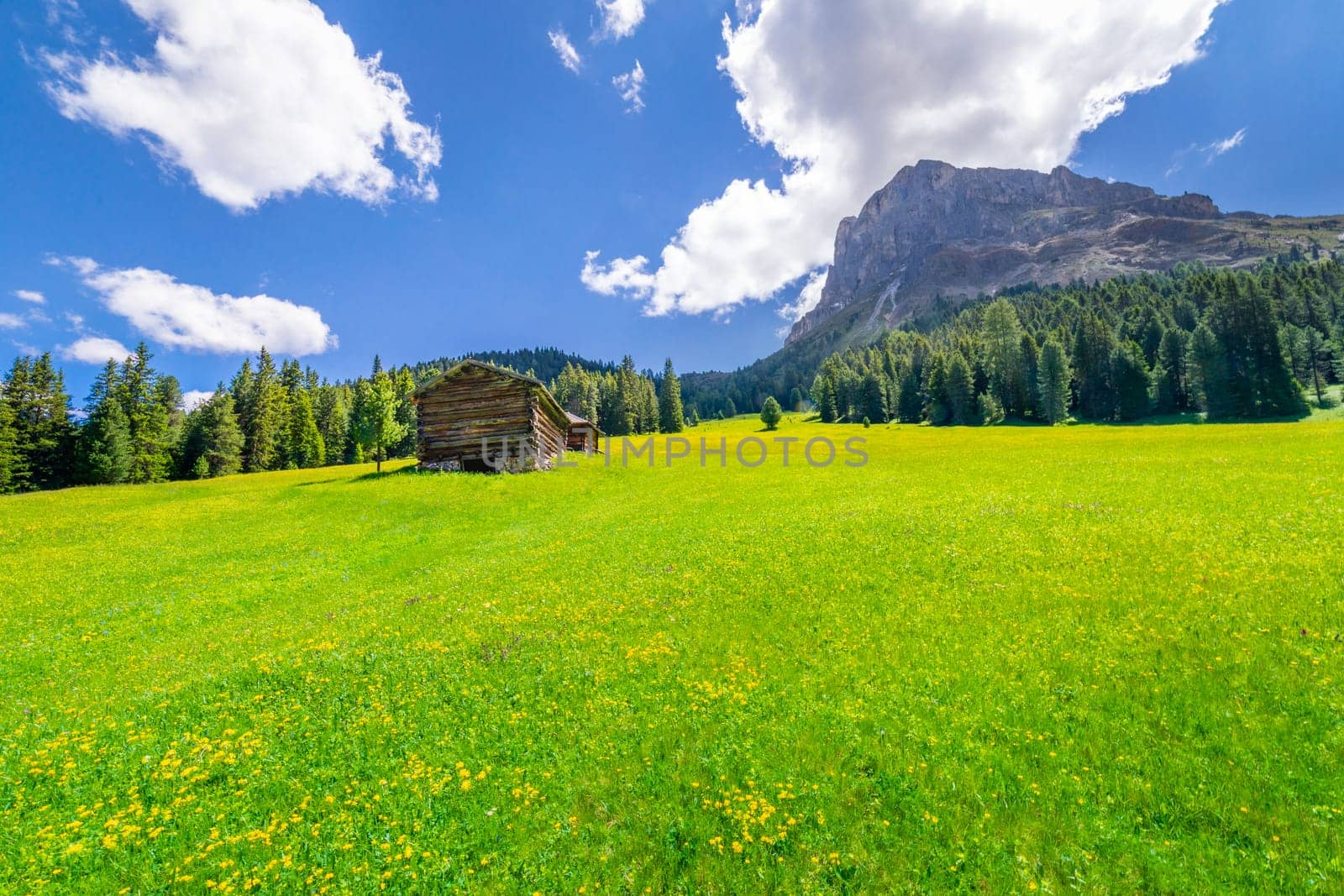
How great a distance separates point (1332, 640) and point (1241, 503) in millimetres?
12630

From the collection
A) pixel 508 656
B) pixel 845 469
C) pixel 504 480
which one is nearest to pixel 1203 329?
pixel 845 469

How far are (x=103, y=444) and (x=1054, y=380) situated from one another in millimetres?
138278

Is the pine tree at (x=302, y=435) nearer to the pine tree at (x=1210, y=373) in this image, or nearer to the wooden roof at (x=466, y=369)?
the wooden roof at (x=466, y=369)

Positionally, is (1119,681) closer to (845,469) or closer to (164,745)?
(164,745)

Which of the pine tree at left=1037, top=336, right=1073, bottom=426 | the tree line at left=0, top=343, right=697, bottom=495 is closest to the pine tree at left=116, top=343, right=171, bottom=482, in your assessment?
the tree line at left=0, top=343, right=697, bottom=495

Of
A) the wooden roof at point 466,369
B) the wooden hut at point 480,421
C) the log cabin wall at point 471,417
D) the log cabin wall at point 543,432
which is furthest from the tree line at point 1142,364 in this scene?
the log cabin wall at point 471,417

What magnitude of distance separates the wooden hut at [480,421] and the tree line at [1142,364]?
92003 millimetres

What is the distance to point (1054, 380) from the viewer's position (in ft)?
294

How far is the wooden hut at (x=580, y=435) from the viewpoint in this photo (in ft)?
201

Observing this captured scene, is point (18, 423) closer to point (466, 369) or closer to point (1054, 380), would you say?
point (466, 369)

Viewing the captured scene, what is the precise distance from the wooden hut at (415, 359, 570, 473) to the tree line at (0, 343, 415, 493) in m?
2.57

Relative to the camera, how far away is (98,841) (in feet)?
22.4

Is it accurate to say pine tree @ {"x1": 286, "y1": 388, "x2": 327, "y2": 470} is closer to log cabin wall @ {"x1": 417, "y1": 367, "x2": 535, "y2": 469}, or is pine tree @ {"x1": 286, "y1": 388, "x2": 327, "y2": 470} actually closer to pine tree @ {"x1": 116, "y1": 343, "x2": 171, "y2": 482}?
pine tree @ {"x1": 116, "y1": 343, "x2": 171, "y2": 482}

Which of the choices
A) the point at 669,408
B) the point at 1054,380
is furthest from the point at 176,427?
the point at 1054,380
